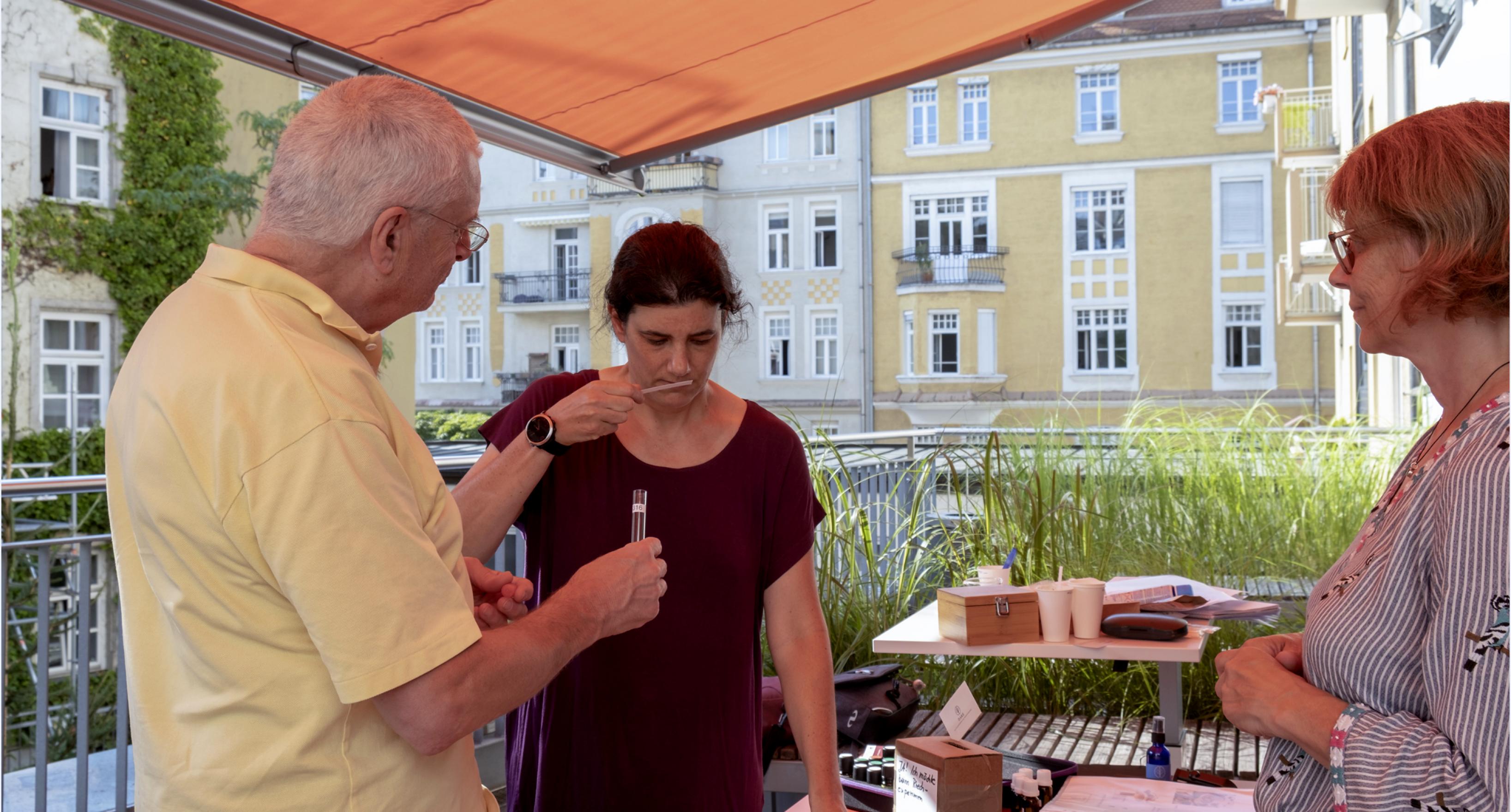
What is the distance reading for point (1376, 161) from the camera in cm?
120

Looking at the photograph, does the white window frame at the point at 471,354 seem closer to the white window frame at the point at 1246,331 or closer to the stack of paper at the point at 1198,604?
Answer: the white window frame at the point at 1246,331

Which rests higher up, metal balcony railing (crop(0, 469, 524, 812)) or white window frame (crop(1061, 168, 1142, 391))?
white window frame (crop(1061, 168, 1142, 391))

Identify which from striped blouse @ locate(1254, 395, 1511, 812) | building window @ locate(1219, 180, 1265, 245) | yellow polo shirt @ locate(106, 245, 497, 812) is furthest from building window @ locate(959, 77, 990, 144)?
yellow polo shirt @ locate(106, 245, 497, 812)

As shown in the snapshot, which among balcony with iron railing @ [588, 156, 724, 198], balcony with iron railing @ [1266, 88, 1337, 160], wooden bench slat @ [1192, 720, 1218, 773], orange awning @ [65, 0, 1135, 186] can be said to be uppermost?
balcony with iron railing @ [588, 156, 724, 198]

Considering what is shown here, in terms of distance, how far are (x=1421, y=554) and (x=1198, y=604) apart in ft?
5.90

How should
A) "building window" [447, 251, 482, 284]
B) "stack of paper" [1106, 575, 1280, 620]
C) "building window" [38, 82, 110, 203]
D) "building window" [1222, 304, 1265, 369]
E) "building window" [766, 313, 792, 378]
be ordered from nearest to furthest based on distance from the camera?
"stack of paper" [1106, 575, 1280, 620] → "building window" [38, 82, 110, 203] → "building window" [1222, 304, 1265, 369] → "building window" [766, 313, 792, 378] → "building window" [447, 251, 482, 284]

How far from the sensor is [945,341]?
2783 cm

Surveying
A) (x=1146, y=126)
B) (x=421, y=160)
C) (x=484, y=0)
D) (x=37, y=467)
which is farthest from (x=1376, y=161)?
(x=1146, y=126)

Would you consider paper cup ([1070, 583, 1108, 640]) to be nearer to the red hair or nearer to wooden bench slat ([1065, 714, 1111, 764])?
wooden bench slat ([1065, 714, 1111, 764])

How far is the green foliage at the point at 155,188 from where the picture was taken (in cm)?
1545

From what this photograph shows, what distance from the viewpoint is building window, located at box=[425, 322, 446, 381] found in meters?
32.7

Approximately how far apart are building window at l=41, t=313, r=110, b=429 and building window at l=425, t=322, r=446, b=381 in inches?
657

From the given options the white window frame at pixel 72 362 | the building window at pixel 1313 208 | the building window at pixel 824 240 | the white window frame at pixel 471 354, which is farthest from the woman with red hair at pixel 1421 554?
the white window frame at pixel 471 354

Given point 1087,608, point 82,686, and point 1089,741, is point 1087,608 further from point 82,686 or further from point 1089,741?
point 82,686
